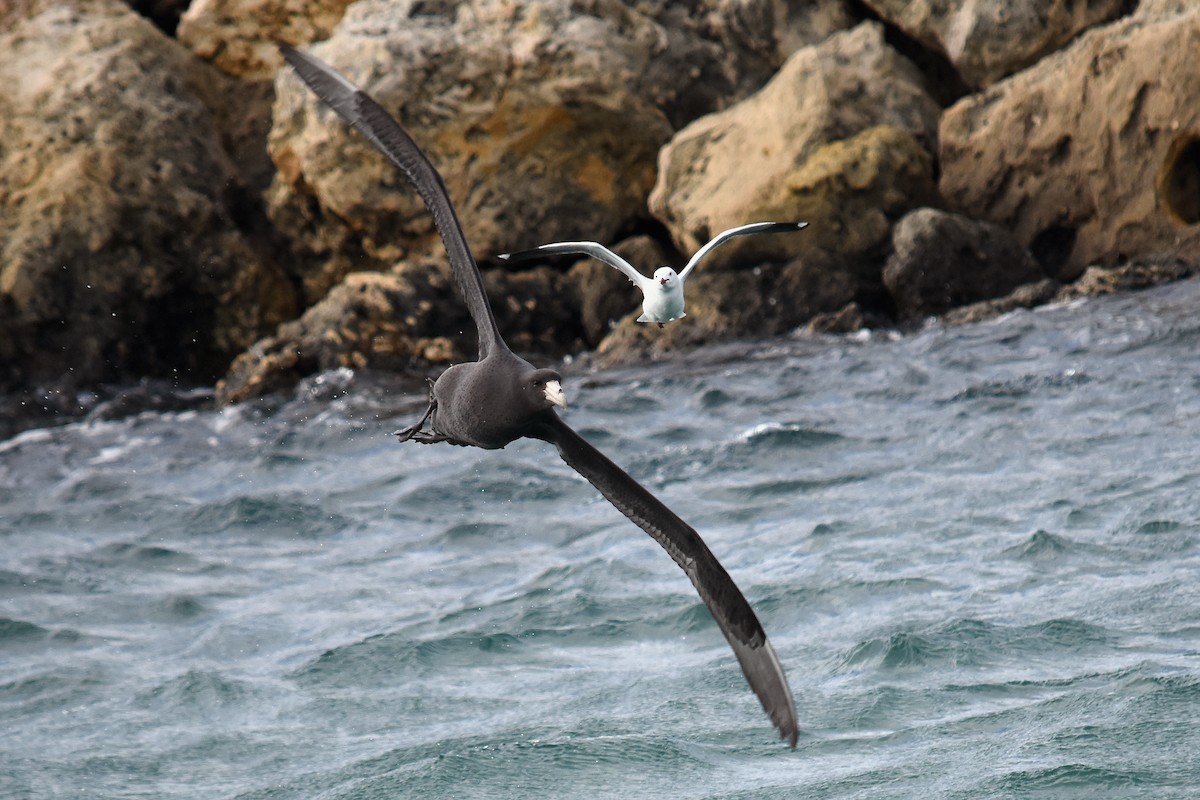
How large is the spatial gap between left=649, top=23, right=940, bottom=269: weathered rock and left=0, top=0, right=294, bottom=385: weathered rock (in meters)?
5.54

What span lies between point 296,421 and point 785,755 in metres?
8.36

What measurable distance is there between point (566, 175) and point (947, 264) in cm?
455

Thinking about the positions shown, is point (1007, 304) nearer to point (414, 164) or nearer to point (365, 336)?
point (365, 336)

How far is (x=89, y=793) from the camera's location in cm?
838

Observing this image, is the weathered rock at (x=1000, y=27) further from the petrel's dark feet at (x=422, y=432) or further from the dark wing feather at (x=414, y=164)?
the petrel's dark feet at (x=422, y=432)

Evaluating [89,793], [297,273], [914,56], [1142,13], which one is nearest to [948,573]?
[89,793]

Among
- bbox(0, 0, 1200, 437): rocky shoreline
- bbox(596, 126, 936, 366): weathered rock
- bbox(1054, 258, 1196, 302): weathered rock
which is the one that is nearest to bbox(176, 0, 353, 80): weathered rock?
bbox(0, 0, 1200, 437): rocky shoreline

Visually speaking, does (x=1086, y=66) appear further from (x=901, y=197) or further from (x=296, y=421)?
(x=296, y=421)

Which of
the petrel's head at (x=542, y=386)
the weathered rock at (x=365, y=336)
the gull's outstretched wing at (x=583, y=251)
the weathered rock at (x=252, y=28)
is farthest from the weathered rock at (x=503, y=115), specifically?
the petrel's head at (x=542, y=386)

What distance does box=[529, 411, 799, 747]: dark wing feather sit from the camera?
6.64 m

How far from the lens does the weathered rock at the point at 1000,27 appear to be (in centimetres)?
1623

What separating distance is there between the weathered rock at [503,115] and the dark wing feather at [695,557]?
10667 millimetres

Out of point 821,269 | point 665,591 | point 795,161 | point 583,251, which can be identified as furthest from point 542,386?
point 821,269

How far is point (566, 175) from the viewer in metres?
17.4
